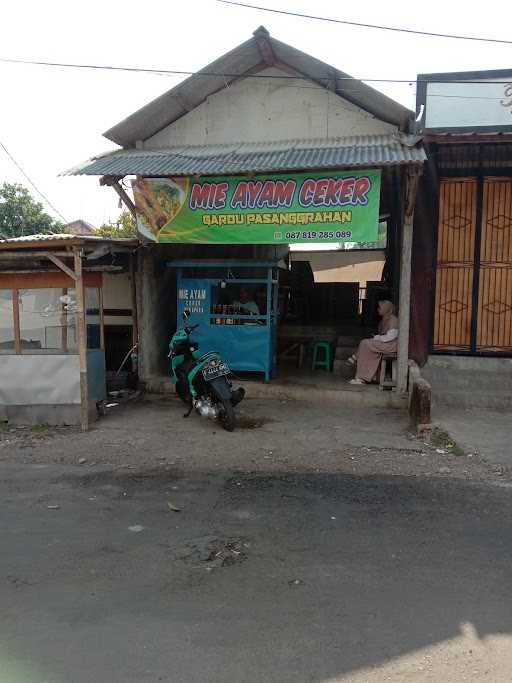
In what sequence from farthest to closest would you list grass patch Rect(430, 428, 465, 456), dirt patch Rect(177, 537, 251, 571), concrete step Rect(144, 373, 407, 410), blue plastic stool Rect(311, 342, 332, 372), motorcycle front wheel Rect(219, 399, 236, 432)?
blue plastic stool Rect(311, 342, 332, 372), concrete step Rect(144, 373, 407, 410), motorcycle front wheel Rect(219, 399, 236, 432), grass patch Rect(430, 428, 465, 456), dirt patch Rect(177, 537, 251, 571)

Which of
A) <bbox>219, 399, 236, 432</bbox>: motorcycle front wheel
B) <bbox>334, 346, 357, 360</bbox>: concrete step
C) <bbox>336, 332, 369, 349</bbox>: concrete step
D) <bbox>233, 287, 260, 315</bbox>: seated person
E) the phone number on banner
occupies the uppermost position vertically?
the phone number on banner

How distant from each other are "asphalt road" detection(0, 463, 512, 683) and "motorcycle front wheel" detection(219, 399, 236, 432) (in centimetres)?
181

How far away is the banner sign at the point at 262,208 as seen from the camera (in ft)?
23.8

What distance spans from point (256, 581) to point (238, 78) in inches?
301

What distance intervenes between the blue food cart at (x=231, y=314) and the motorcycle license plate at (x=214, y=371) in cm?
170

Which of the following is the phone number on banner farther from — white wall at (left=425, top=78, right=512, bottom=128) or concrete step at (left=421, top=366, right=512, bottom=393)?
concrete step at (left=421, top=366, right=512, bottom=393)

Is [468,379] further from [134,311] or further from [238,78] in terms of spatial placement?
[238,78]

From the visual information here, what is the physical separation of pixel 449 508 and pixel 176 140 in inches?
279

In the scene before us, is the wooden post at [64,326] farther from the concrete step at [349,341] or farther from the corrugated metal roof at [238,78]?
the concrete step at [349,341]

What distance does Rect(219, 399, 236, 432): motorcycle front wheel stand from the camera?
6.78m

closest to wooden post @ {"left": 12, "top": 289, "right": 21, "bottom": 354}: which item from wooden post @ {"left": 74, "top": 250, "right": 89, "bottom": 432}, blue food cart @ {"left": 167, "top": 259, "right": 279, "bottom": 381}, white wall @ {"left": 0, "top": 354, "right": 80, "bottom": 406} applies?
white wall @ {"left": 0, "top": 354, "right": 80, "bottom": 406}

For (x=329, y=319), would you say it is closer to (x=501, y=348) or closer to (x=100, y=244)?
(x=501, y=348)

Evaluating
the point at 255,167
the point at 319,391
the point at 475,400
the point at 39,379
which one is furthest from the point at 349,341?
the point at 39,379

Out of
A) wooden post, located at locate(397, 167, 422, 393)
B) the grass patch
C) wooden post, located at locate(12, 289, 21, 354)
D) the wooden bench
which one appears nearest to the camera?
the grass patch
